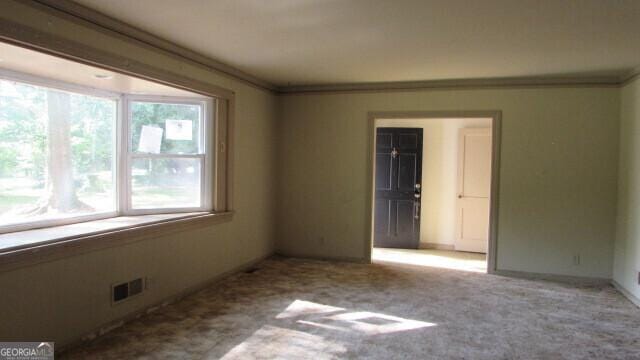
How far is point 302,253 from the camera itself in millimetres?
5594

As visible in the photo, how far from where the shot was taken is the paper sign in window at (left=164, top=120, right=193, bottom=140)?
410 cm

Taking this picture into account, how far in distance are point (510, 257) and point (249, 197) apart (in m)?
3.13

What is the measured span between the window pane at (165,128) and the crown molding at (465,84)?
162 centimetres

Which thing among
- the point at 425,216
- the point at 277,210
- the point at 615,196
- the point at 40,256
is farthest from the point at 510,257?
the point at 40,256

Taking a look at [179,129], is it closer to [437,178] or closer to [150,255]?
[150,255]

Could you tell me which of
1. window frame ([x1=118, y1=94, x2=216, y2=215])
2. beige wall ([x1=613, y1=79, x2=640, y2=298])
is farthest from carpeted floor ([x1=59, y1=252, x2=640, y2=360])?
window frame ([x1=118, y1=94, x2=216, y2=215])

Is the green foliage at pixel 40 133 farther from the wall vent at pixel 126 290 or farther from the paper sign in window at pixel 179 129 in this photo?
the wall vent at pixel 126 290

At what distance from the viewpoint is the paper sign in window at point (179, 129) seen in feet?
13.5

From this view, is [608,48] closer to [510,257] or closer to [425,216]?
[510,257]

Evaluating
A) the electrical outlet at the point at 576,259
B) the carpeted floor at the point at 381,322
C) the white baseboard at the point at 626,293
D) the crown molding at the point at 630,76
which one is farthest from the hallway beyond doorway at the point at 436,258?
the crown molding at the point at 630,76

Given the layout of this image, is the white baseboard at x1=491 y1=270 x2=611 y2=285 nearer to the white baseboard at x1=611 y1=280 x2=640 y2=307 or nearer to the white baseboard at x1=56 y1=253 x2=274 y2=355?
the white baseboard at x1=611 y1=280 x2=640 y2=307

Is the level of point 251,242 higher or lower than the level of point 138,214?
lower

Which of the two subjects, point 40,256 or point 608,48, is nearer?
point 40,256

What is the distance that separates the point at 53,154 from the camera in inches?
128
